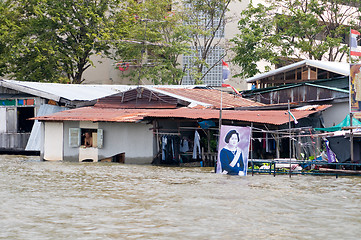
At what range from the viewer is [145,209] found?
1362 cm

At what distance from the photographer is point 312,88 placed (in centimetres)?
2962

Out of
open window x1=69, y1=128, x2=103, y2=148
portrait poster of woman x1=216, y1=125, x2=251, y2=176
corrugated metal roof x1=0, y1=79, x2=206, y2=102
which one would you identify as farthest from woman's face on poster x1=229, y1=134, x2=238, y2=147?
corrugated metal roof x1=0, y1=79, x2=206, y2=102

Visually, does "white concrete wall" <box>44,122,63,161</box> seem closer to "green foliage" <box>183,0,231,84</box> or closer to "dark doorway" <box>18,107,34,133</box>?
"dark doorway" <box>18,107,34,133</box>

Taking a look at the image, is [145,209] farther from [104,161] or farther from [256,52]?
[256,52]

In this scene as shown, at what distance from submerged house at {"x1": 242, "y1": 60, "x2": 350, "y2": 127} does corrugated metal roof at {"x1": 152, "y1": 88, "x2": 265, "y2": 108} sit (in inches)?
45.2

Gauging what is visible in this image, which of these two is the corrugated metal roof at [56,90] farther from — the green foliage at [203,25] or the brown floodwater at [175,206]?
the brown floodwater at [175,206]

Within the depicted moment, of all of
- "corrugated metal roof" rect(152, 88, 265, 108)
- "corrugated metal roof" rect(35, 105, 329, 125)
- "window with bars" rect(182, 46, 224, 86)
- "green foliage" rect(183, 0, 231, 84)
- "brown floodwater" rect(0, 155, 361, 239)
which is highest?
"green foliage" rect(183, 0, 231, 84)

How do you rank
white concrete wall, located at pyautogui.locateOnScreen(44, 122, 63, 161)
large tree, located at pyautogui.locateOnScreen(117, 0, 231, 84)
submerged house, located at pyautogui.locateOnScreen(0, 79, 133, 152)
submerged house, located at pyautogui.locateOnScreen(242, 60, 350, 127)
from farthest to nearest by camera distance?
1. large tree, located at pyautogui.locateOnScreen(117, 0, 231, 84)
2. submerged house, located at pyautogui.locateOnScreen(0, 79, 133, 152)
3. submerged house, located at pyautogui.locateOnScreen(242, 60, 350, 127)
4. white concrete wall, located at pyautogui.locateOnScreen(44, 122, 63, 161)

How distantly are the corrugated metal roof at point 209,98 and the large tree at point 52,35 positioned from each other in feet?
29.5

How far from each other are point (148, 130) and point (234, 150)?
23.3ft

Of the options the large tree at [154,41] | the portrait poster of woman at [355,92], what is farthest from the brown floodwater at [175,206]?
the large tree at [154,41]

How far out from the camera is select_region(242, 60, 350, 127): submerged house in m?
28.2

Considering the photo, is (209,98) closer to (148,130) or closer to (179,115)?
(148,130)

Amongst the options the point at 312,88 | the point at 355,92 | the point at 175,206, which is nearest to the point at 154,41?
the point at 312,88
